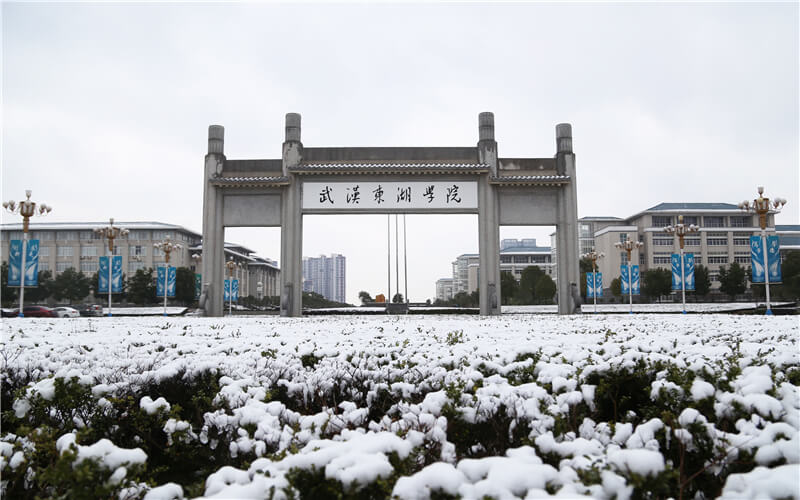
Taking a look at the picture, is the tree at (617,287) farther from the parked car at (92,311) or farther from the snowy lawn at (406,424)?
the snowy lawn at (406,424)

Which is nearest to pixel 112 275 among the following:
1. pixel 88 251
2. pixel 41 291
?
pixel 41 291

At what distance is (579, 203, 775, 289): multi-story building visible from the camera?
6862cm

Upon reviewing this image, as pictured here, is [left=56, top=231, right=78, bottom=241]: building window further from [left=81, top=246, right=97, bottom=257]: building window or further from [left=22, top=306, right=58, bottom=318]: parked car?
[left=22, top=306, right=58, bottom=318]: parked car

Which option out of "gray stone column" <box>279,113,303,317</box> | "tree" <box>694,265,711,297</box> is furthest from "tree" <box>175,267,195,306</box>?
"tree" <box>694,265,711,297</box>

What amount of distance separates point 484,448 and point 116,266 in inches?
969

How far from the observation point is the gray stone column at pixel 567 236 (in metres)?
20.0

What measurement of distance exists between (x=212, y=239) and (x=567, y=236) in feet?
46.4

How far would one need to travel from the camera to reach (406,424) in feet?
9.96

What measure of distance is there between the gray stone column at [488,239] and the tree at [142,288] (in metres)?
41.3

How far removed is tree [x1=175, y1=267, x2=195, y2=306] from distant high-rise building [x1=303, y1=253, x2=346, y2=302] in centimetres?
4826

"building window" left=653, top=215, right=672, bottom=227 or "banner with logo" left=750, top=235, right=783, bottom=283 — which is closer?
"banner with logo" left=750, top=235, right=783, bottom=283

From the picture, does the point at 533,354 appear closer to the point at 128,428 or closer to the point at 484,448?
the point at 484,448

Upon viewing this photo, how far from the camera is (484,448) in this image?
3107 millimetres

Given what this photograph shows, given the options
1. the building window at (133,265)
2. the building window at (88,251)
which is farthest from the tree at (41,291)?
the building window at (133,265)
